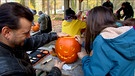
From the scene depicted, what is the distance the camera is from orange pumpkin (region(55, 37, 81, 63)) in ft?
7.64

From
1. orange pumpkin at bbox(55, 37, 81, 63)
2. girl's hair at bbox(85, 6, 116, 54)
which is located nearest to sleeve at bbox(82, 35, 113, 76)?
girl's hair at bbox(85, 6, 116, 54)

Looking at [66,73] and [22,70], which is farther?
[66,73]

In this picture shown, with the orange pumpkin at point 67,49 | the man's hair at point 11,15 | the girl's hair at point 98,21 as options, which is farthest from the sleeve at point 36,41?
the man's hair at point 11,15

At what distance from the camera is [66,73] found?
2051mm

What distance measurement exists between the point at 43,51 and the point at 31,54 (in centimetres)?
21

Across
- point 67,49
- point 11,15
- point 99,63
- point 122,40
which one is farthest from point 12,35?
point 67,49

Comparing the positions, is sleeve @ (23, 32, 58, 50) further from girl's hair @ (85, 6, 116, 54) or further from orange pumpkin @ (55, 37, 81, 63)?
girl's hair @ (85, 6, 116, 54)

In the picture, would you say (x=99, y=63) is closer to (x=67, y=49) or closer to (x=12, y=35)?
(x=67, y=49)

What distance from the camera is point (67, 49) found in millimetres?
2338

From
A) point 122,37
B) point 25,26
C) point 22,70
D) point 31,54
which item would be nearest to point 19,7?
point 25,26

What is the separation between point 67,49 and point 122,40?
0.81 metres

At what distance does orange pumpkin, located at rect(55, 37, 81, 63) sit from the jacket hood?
63 centimetres

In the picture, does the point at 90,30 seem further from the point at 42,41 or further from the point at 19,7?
the point at 19,7

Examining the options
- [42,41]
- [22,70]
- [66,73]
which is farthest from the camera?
[42,41]
